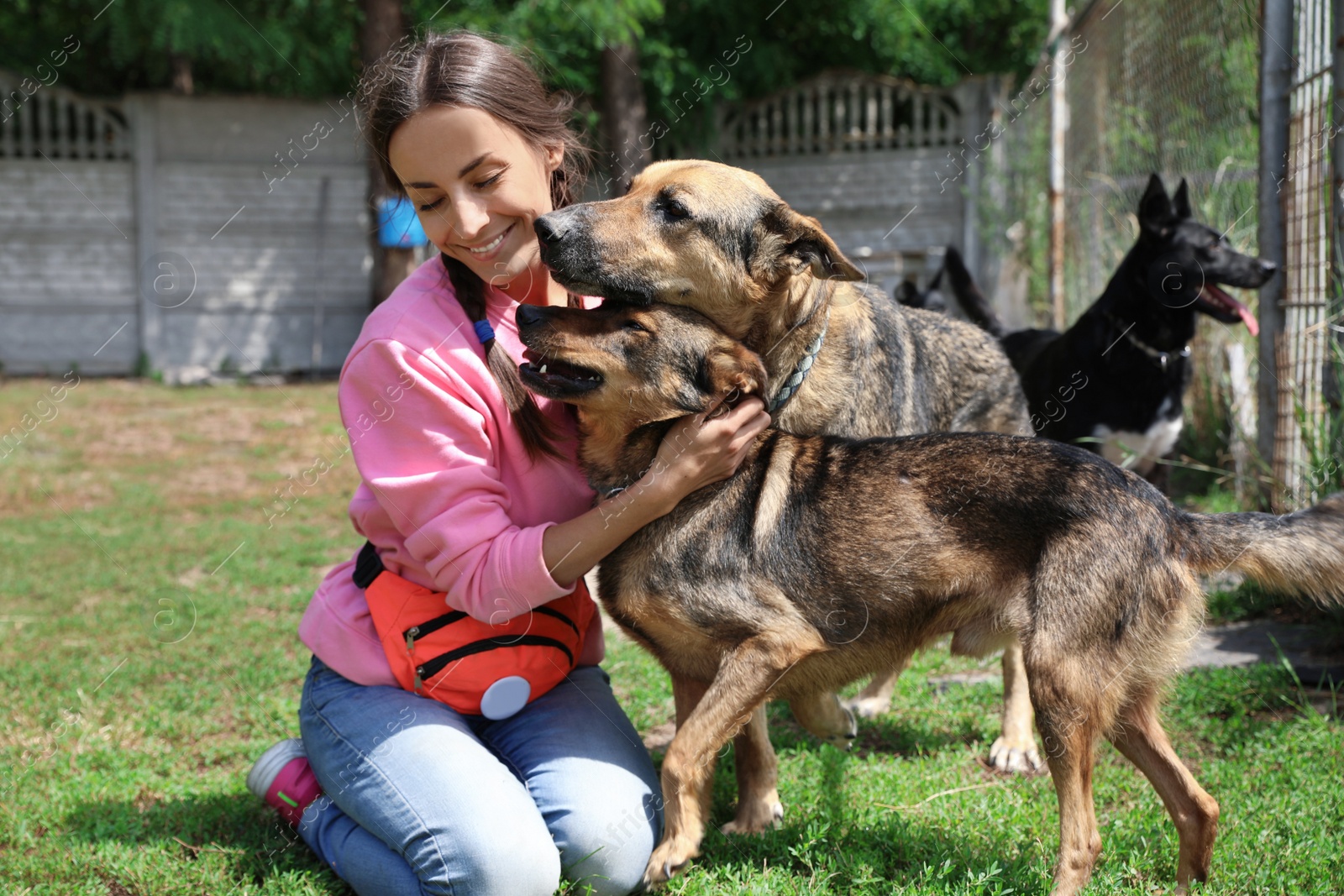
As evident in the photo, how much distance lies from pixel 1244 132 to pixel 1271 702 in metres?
3.97

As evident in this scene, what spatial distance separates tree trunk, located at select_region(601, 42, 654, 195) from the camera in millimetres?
12711

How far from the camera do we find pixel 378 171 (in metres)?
11.3

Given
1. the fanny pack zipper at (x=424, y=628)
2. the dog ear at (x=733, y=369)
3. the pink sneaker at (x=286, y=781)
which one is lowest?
the pink sneaker at (x=286, y=781)

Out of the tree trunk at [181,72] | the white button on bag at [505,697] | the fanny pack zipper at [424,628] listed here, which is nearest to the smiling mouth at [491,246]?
the fanny pack zipper at [424,628]

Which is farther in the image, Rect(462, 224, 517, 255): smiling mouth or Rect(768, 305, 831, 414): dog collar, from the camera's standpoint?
Rect(768, 305, 831, 414): dog collar

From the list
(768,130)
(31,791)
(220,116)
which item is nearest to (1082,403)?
(31,791)

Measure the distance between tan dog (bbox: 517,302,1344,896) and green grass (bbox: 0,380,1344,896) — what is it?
0.97 feet

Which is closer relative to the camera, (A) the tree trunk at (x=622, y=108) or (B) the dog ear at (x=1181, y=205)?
(B) the dog ear at (x=1181, y=205)

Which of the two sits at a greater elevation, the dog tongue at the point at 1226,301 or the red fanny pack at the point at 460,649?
the dog tongue at the point at 1226,301

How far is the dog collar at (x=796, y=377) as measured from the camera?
314 centimetres

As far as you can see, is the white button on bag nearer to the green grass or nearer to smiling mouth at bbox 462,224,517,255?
the green grass

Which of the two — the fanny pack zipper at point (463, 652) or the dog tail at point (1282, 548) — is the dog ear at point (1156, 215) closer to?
the dog tail at point (1282, 548)

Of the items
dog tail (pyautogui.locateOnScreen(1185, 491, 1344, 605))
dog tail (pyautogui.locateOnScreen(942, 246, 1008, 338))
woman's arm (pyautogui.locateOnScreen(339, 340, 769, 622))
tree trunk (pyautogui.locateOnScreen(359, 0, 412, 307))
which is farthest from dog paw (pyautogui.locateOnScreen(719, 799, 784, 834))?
tree trunk (pyautogui.locateOnScreen(359, 0, 412, 307))

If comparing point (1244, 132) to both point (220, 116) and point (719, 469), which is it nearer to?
point (719, 469)
